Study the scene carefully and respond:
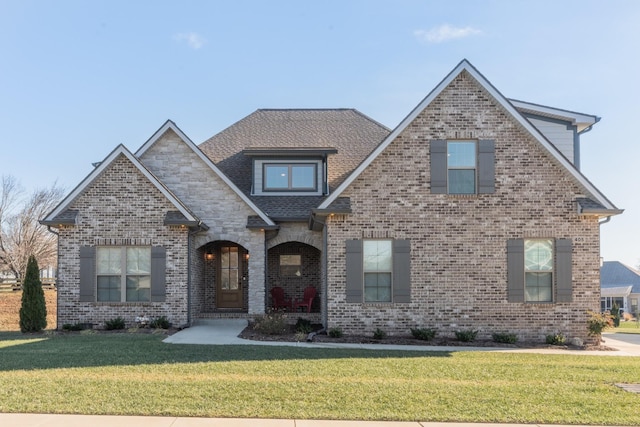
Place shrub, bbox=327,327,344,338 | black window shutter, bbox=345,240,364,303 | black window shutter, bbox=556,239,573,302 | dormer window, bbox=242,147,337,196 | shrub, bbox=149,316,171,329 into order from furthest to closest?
dormer window, bbox=242,147,337,196
shrub, bbox=149,316,171,329
black window shutter, bbox=345,240,364,303
black window shutter, bbox=556,239,573,302
shrub, bbox=327,327,344,338

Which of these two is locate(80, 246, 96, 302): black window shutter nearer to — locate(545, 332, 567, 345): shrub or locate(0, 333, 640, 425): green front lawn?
locate(0, 333, 640, 425): green front lawn

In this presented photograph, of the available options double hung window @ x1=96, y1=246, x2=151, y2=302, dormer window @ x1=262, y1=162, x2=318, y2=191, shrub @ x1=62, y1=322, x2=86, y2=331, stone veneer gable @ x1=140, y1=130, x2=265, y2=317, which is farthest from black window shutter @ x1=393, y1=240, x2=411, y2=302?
shrub @ x1=62, y1=322, x2=86, y2=331

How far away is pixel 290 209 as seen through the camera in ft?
56.5

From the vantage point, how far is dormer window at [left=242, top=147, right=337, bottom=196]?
711 inches

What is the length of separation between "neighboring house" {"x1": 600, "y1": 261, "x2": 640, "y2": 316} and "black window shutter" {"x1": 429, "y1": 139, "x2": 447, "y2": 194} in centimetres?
4516

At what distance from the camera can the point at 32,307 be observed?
600 inches

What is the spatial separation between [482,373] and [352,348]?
3.45 meters

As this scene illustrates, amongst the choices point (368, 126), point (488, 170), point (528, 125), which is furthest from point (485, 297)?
point (368, 126)

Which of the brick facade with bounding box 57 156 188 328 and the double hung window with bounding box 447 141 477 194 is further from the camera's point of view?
the brick facade with bounding box 57 156 188 328

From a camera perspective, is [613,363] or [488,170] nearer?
[613,363]

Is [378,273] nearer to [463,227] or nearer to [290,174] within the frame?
[463,227]

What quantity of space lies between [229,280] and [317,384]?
1102 cm

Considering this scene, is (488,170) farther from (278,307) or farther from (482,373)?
(278,307)

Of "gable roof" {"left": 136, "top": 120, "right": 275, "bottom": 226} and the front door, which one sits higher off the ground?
"gable roof" {"left": 136, "top": 120, "right": 275, "bottom": 226}
